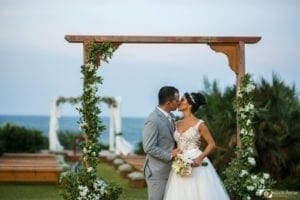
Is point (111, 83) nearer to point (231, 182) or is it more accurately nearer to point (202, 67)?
point (202, 67)

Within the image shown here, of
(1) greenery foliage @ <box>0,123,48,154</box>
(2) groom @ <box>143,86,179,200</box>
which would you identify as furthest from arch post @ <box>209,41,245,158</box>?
(1) greenery foliage @ <box>0,123,48,154</box>

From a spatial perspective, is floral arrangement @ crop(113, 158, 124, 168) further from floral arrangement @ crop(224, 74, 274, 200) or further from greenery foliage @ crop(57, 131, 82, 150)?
floral arrangement @ crop(224, 74, 274, 200)

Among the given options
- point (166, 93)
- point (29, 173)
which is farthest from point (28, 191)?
point (166, 93)

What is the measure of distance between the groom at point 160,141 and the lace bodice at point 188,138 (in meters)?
0.06

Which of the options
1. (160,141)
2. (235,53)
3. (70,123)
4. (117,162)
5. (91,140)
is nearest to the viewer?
(160,141)

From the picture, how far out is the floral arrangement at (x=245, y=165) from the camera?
8414mm

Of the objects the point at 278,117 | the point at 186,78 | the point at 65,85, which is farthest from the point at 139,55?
the point at 65,85

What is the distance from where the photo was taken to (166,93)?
7223mm

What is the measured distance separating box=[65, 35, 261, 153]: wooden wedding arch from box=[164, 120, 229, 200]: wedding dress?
1.18 m

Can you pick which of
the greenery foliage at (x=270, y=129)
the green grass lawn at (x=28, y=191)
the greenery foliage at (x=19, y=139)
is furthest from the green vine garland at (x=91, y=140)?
the greenery foliage at (x=19, y=139)

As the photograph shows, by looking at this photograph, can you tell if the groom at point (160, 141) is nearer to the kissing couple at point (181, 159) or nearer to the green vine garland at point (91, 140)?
the kissing couple at point (181, 159)

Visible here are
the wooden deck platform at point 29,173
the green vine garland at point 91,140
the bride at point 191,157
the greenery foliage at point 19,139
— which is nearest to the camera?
Answer: the bride at point 191,157

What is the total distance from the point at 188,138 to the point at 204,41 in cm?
135

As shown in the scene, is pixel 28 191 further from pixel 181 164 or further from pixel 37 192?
→ pixel 181 164
